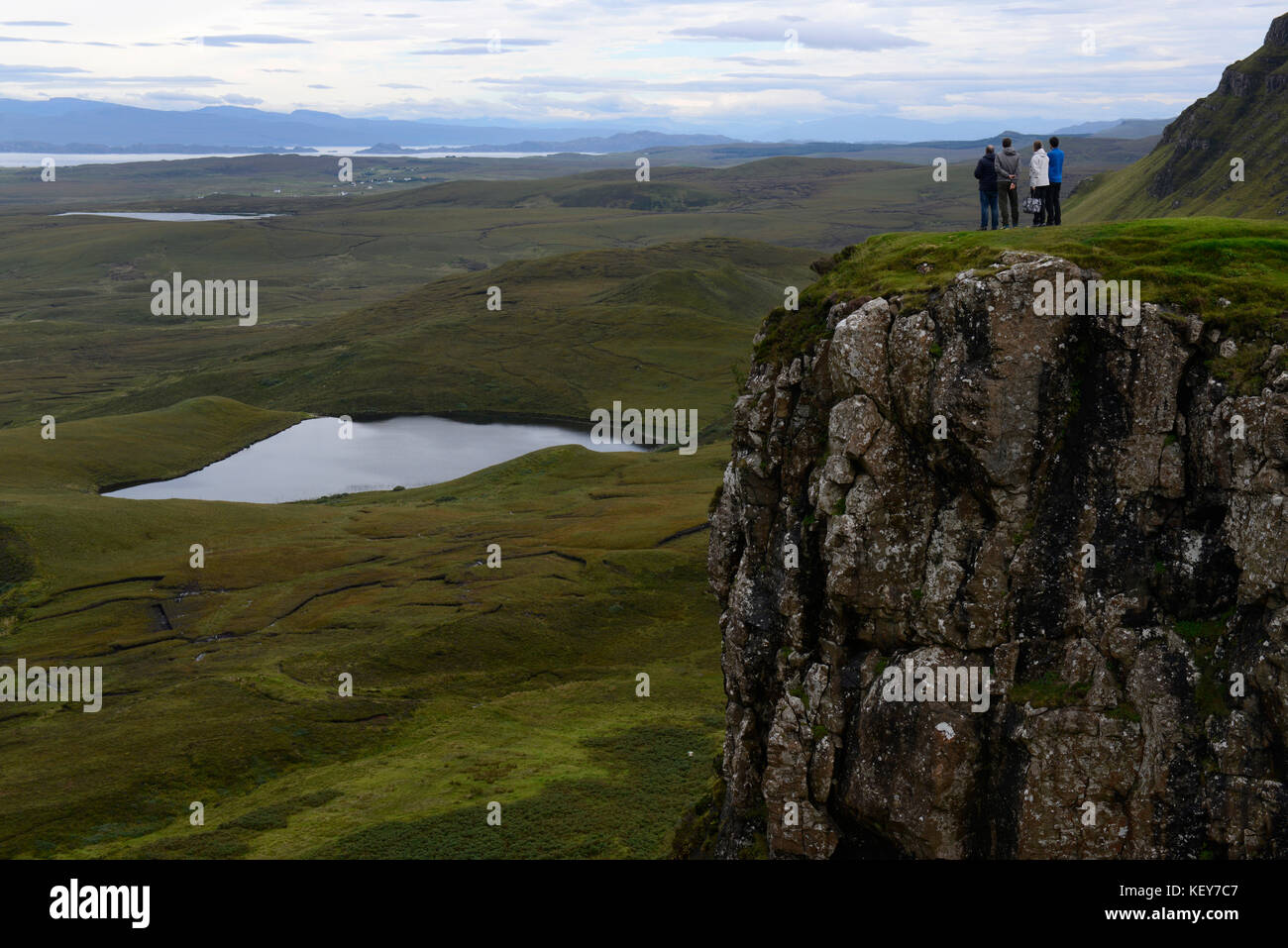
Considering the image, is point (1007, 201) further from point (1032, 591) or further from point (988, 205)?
point (1032, 591)

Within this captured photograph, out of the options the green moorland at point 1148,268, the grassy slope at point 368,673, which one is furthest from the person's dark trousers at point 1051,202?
the grassy slope at point 368,673

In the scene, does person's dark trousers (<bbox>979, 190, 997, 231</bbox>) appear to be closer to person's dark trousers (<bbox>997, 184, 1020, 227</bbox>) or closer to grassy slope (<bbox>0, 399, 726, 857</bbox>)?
person's dark trousers (<bbox>997, 184, 1020, 227</bbox>)

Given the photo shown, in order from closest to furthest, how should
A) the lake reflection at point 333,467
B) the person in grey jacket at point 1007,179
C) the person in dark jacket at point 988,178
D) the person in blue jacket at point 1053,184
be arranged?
the person in grey jacket at point 1007,179, the person in blue jacket at point 1053,184, the person in dark jacket at point 988,178, the lake reflection at point 333,467

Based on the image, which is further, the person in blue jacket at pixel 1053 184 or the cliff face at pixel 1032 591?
the person in blue jacket at pixel 1053 184

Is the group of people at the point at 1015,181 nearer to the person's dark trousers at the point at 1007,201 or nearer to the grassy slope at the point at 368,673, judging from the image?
the person's dark trousers at the point at 1007,201

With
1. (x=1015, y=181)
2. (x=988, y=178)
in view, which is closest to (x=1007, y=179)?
(x=1015, y=181)

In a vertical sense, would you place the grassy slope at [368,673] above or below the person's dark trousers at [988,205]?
below
